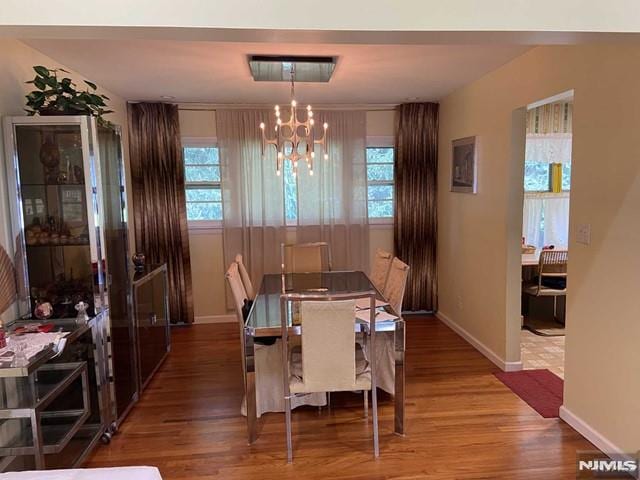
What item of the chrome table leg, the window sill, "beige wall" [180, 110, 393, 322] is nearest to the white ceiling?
"beige wall" [180, 110, 393, 322]

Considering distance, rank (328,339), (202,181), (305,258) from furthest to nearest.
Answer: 1. (202,181)
2. (305,258)
3. (328,339)

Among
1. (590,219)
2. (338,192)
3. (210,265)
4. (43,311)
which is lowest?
(210,265)

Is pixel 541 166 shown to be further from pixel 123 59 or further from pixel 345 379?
pixel 123 59

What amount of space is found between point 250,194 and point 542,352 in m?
3.44

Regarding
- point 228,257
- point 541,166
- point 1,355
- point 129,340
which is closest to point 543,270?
point 541,166

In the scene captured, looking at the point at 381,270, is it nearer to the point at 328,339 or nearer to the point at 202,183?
the point at 328,339

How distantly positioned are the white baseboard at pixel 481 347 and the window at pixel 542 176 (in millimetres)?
1944

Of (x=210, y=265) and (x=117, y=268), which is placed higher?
(x=117, y=268)

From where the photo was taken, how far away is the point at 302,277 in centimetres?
401

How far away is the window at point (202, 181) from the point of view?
508 centimetres

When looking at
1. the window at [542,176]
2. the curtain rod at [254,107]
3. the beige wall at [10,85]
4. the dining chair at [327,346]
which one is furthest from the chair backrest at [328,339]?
the window at [542,176]

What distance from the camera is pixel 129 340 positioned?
3.21 meters

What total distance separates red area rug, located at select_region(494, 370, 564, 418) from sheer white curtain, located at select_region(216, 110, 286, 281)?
110 inches

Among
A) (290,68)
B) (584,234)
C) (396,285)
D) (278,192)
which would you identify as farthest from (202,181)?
(584,234)
